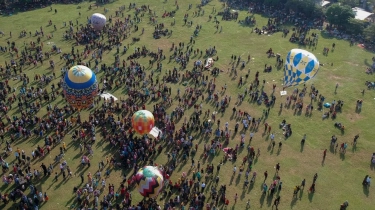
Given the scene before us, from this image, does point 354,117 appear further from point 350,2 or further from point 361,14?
point 350,2

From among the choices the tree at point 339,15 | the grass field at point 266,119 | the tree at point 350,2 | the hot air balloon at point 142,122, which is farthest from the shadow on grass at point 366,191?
the tree at point 350,2

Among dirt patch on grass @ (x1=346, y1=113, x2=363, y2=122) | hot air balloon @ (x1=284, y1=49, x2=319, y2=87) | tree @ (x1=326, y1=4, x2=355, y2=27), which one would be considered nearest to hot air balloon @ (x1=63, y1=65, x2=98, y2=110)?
hot air balloon @ (x1=284, y1=49, x2=319, y2=87)

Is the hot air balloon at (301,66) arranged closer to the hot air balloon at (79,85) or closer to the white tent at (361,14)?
the hot air balloon at (79,85)

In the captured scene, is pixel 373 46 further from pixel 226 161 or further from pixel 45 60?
pixel 45 60

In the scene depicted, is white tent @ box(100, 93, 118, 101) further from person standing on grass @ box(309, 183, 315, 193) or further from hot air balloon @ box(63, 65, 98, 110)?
person standing on grass @ box(309, 183, 315, 193)

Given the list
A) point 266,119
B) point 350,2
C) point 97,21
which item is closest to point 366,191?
point 266,119

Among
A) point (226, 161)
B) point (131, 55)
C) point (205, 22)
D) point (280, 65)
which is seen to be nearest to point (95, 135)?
point (226, 161)
